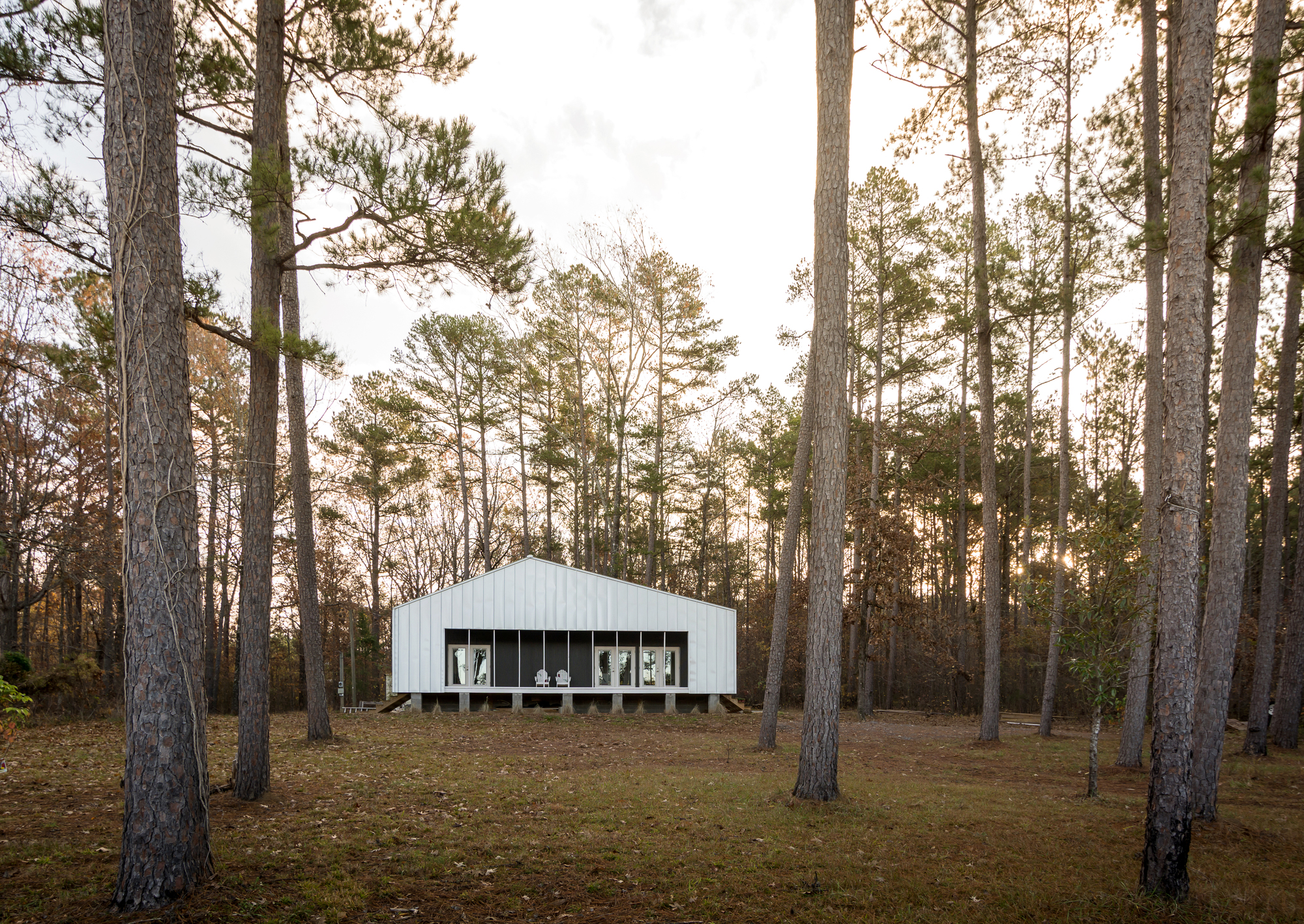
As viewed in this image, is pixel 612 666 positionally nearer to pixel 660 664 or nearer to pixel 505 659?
pixel 660 664

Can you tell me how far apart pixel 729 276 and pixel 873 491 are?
7237 millimetres

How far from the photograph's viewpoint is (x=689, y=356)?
63.1 feet

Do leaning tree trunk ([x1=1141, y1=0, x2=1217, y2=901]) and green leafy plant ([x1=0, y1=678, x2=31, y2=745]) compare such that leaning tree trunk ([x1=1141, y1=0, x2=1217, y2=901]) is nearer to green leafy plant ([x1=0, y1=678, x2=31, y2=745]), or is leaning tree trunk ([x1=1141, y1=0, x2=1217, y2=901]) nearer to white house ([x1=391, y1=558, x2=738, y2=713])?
green leafy plant ([x1=0, y1=678, x2=31, y2=745])

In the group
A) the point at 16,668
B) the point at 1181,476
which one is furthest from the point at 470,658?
the point at 1181,476

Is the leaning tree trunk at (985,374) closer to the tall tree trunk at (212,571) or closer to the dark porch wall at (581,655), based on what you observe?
the dark porch wall at (581,655)

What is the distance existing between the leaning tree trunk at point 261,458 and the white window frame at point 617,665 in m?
11.3

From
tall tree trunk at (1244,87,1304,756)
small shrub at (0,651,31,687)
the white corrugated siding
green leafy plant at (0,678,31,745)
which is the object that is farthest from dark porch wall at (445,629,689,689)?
green leafy plant at (0,678,31,745)

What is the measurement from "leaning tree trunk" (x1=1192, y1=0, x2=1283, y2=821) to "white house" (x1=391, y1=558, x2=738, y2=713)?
11.5m

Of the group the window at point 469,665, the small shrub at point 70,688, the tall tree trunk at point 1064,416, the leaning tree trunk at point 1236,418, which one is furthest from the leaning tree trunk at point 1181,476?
the window at point 469,665

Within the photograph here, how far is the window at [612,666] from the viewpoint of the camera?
17953mm

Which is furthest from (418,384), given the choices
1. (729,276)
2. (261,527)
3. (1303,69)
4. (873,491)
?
(1303,69)

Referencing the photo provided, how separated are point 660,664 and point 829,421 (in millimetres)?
13027

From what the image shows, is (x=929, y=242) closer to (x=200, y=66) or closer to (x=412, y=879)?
(x=200, y=66)

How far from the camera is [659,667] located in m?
18.2
